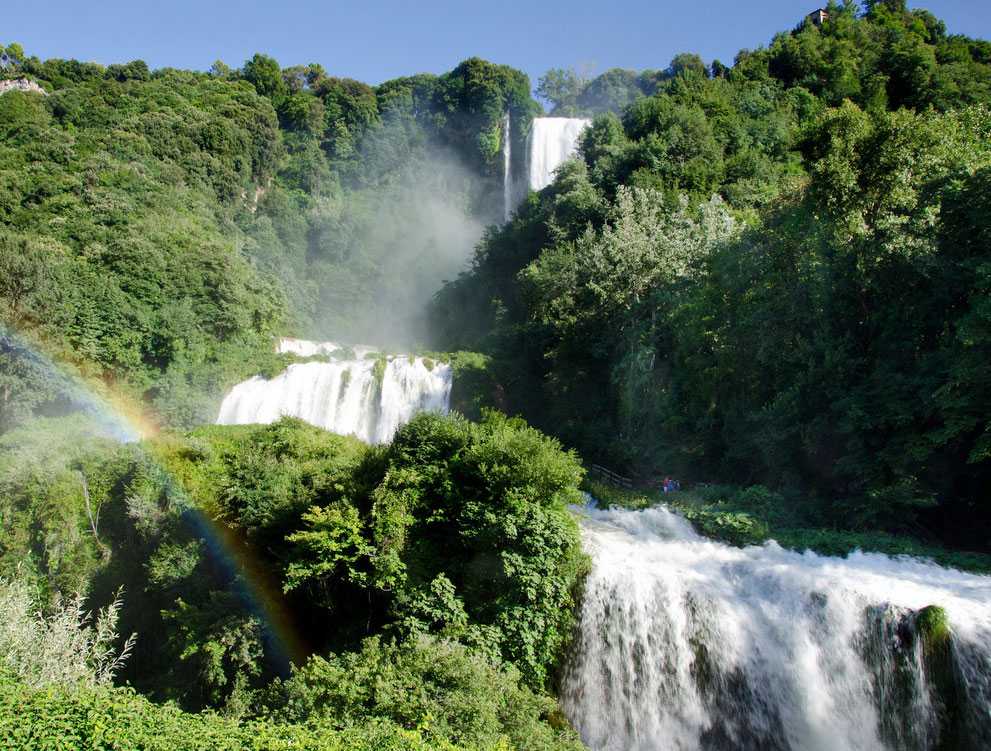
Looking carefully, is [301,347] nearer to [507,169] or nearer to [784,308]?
[784,308]

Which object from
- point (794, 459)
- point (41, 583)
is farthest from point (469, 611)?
point (41, 583)

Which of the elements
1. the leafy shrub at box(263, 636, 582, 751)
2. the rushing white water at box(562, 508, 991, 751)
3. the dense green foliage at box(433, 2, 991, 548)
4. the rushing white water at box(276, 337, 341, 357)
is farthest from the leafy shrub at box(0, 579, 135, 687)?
the rushing white water at box(276, 337, 341, 357)

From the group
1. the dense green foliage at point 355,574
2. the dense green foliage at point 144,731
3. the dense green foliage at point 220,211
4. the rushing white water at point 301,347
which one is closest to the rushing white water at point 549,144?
the dense green foliage at point 220,211

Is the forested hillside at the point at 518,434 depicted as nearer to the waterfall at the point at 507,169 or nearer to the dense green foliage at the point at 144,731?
the dense green foliage at the point at 144,731

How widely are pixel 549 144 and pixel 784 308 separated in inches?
1699

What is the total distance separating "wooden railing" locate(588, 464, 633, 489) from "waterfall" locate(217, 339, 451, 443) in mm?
10281

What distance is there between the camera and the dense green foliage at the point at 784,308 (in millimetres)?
17953

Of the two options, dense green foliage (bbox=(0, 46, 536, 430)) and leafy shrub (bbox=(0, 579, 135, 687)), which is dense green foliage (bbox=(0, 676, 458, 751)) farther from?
dense green foliage (bbox=(0, 46, 536, 430))

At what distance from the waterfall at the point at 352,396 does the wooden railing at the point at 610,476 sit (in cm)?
1028

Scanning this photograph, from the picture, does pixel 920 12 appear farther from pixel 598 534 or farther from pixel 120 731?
pixel 120 731

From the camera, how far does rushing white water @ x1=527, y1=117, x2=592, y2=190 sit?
197 ft

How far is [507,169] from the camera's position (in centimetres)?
6888

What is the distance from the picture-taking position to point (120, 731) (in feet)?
32.7

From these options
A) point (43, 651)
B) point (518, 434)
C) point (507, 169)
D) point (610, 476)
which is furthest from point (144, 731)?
point (507, 169)
